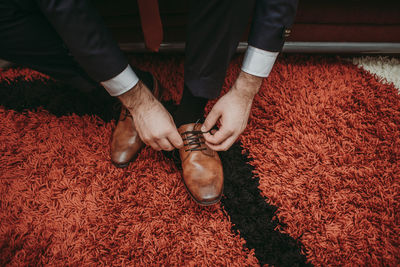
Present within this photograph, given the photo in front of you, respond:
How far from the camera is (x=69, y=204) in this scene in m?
0.58

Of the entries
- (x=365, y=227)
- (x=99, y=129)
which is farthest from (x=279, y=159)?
(x=99, y=129)

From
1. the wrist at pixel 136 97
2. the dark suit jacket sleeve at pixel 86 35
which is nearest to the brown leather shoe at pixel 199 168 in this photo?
the wrist at pixel 136 97

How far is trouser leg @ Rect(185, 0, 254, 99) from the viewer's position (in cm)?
40

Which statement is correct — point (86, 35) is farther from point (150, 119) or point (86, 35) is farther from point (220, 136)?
point (220, 136)

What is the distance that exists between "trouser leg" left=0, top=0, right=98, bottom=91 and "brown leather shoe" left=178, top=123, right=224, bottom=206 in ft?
1.23

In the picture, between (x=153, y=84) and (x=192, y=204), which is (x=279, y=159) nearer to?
(x=192, y=204)

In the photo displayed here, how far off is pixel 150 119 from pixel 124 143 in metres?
0.17

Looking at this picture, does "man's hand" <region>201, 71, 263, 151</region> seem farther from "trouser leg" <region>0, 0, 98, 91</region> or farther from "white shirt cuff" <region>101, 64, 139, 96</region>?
"trouser leg" <region>0, 0, 98, 91</region>

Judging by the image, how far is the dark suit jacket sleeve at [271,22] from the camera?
0.41 metres

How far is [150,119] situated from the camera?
1.69 feet

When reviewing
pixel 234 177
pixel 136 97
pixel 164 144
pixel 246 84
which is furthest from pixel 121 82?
pixel 234 177

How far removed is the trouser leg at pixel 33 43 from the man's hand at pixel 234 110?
44cm

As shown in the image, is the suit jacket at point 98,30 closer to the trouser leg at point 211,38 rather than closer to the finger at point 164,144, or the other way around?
the trouser leg at point 211,38

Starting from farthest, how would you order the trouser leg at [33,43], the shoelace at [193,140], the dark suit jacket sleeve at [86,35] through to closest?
the shoelace at [193,140]
the trouser leg at [33,43]
the dark suit jacket sleeve at [86,35]
